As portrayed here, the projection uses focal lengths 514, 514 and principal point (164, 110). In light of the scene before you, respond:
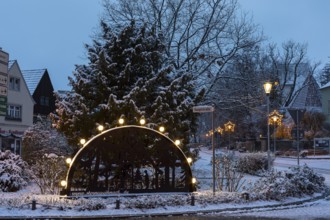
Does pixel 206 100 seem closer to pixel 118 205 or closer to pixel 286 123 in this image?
pixel 118 205

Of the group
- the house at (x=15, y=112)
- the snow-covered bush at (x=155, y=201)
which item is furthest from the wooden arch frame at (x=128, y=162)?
the house at (x=15, y=112)

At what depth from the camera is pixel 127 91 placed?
73.2 feet

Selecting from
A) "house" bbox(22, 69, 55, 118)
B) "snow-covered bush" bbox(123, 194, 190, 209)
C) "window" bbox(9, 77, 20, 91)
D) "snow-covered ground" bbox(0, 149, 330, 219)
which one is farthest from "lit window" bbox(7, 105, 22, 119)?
"snow-covered bush" bbox(123, 194, 190, 209)

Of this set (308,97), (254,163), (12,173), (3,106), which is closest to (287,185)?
(3,106)

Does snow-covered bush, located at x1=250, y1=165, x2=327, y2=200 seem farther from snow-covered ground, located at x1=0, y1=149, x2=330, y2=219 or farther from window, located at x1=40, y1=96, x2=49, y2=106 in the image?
window, located at x1=40, y1=96, x2=49, y2=106

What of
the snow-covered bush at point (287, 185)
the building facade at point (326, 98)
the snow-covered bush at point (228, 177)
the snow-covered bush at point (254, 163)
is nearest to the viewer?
the snow-covered bush at point (287, 185)

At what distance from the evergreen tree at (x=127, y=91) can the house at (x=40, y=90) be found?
38.7 metres

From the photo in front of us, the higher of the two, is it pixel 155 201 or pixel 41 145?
pixel 41 145

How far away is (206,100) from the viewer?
33.1 m

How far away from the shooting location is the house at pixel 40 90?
2414 inches

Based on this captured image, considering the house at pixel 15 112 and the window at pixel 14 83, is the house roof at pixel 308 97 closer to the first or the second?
the house at pixel 15 112

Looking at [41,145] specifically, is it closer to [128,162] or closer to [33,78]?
[128,162]

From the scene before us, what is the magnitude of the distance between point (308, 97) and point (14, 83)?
47.1 meters

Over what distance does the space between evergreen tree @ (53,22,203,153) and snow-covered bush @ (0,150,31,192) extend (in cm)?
264
